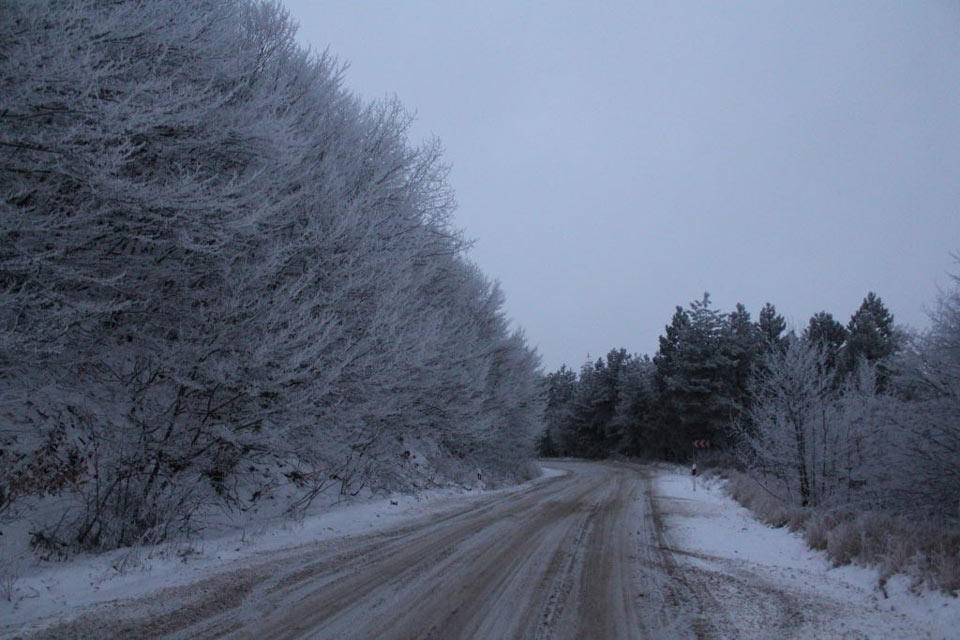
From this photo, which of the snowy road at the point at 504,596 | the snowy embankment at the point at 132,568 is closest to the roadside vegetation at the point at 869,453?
the snowy road at the point at 504,596

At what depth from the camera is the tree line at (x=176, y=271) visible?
679 cm

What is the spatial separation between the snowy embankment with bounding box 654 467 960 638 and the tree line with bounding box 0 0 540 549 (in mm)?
6385

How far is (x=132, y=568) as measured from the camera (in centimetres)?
Result: 688

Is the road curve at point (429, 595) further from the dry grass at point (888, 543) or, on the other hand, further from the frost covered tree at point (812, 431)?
the frost covered tree at point (812, 431)

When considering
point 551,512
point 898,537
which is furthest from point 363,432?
point 898,537

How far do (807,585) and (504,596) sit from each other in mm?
3900

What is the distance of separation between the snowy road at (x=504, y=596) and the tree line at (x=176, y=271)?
233 cm

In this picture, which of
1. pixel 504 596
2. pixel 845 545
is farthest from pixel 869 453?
pixel 504 596

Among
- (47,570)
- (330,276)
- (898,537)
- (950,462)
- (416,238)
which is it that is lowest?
(47,570)

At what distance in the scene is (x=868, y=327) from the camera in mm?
38156

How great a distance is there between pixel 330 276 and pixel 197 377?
295cm

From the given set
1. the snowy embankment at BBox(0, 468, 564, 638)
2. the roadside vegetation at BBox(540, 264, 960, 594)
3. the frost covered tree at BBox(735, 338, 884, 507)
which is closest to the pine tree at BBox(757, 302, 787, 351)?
the roadside vegetation at BBox(540, 264, 960, 594)

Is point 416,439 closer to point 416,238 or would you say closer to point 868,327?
point 416,238

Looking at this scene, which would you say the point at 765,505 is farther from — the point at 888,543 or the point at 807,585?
the point at 807,585
